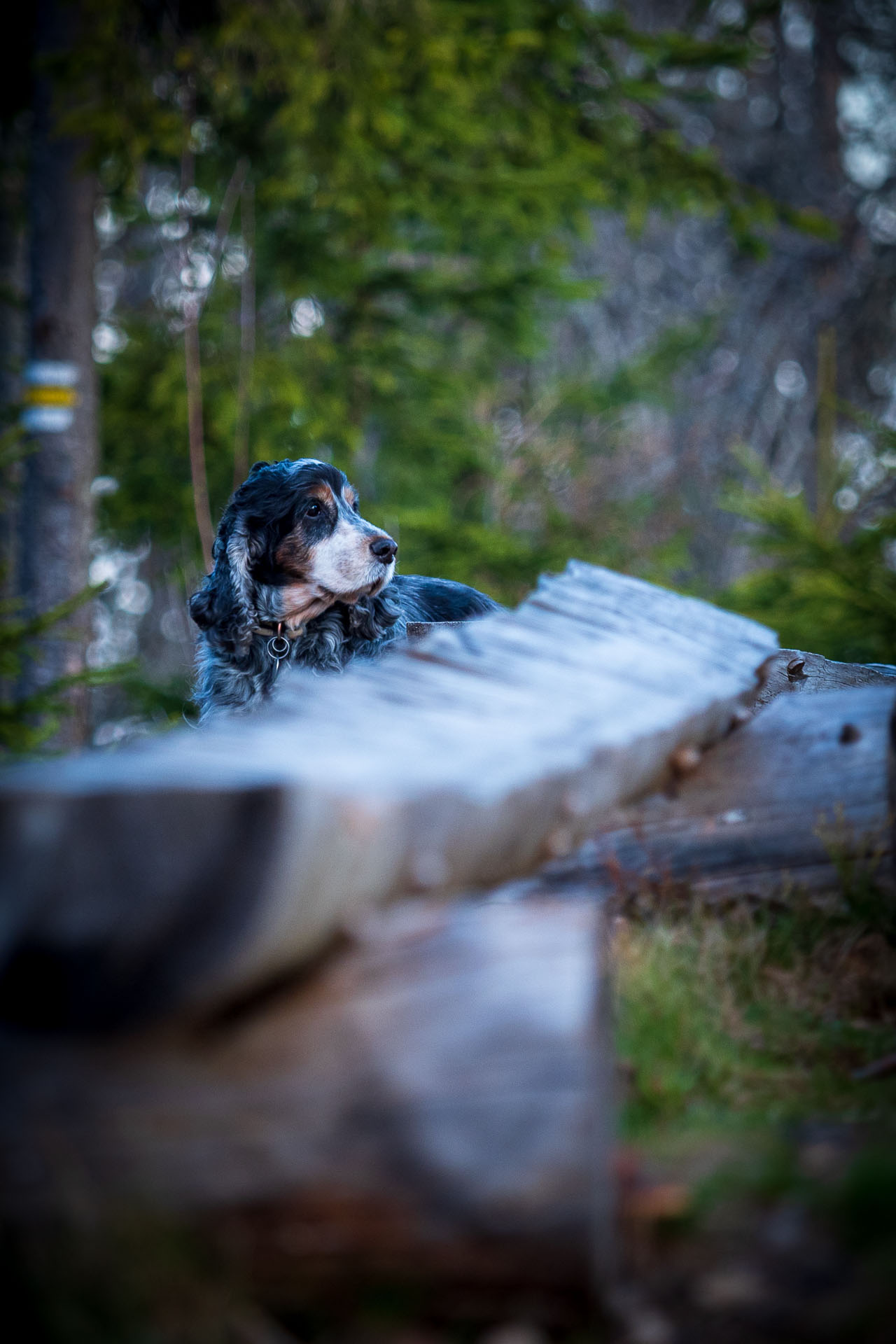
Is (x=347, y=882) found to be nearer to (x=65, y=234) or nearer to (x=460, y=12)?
(x=65, y=234)

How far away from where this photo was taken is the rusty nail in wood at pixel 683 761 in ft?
9.04

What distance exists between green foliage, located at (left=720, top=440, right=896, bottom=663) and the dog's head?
2.86 m

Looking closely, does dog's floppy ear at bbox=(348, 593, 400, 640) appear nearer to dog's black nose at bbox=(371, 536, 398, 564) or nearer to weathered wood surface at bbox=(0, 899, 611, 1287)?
dog's black nose at bbox=(371, 536, 398, 564)

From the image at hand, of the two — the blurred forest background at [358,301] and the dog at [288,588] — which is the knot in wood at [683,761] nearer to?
the dog at [288,588]

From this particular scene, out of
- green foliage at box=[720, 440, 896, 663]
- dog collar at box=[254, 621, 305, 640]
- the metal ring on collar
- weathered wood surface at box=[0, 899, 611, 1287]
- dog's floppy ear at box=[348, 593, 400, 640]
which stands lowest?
weathered wood surface at box=[0, 899, 611, 1287]

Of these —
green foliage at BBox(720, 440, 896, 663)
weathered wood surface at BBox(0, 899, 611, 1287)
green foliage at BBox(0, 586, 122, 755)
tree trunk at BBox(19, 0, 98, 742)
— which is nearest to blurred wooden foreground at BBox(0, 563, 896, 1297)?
weathered wood surface at BBox(0, 899, 611, 1287)

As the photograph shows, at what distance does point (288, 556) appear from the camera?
201 inches

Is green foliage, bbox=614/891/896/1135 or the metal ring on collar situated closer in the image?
green foliage, bbox=614/891/896/1135

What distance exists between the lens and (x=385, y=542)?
5012 millimetres

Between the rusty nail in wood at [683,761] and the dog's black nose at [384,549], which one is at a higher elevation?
the dog's black nose at [384,549]

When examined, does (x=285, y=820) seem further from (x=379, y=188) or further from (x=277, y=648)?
(x=379, y=188)

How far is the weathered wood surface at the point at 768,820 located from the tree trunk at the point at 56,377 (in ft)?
16.7

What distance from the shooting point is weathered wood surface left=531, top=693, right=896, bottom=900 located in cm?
264

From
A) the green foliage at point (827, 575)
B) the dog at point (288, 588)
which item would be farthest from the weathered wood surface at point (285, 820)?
the green foliage at point (827, 575)
